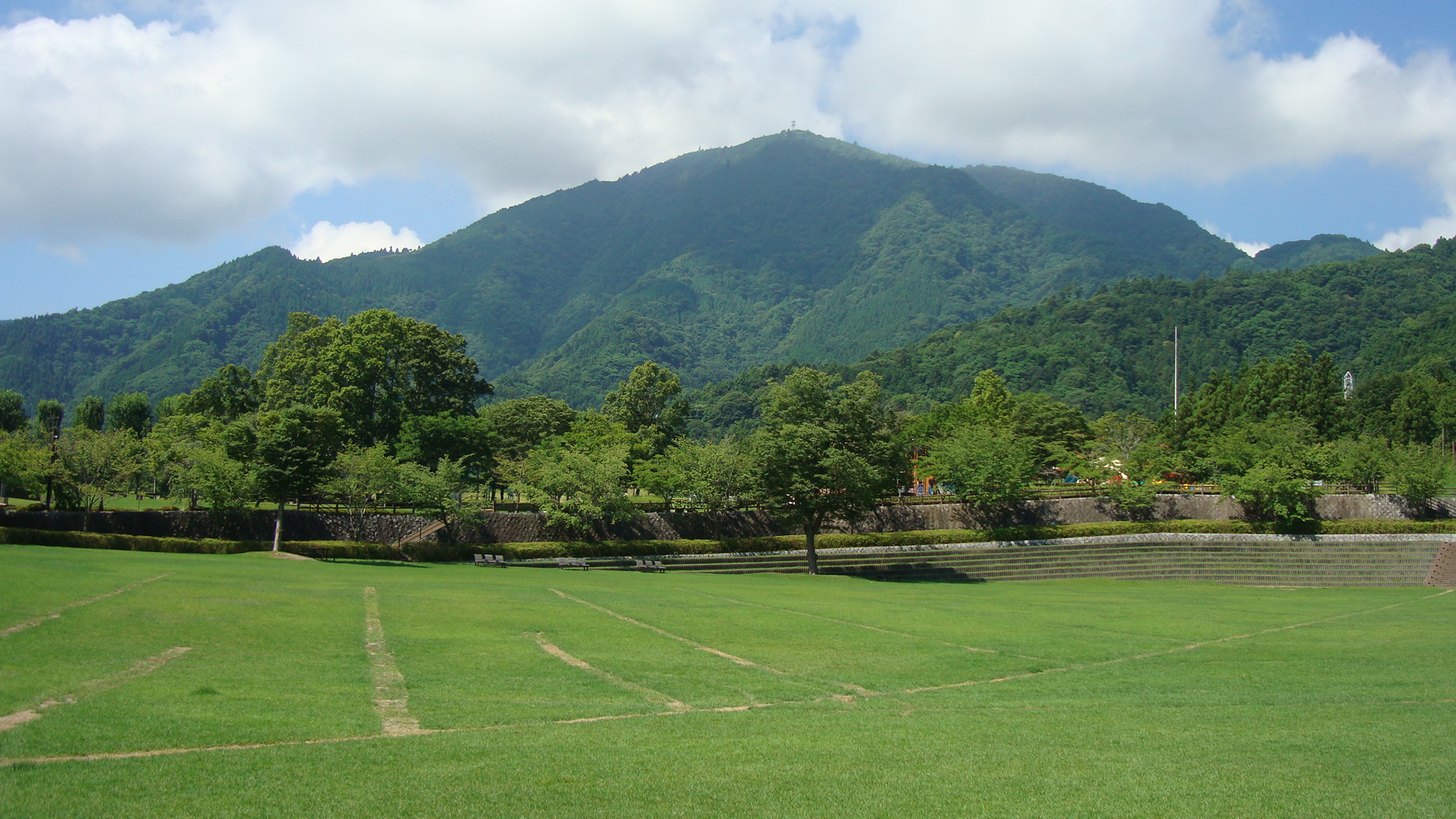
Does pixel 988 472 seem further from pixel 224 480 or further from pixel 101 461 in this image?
pixel 101 461

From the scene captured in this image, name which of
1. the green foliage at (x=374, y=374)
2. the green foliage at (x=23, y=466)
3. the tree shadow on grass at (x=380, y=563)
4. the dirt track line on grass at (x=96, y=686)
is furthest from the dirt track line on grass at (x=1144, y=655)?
the green foliage at (x=23, y=466)

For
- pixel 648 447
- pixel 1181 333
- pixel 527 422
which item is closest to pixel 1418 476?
pixel 648 447

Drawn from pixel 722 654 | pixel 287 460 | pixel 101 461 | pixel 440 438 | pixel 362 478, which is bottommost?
pixel 722 654

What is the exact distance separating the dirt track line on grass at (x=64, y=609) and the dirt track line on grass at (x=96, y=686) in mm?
A: 2562

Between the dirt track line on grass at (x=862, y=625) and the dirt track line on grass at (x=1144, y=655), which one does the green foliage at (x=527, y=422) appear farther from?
the dirt track line on grass at (x=1144, y=655)

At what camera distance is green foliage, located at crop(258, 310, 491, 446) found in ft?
173

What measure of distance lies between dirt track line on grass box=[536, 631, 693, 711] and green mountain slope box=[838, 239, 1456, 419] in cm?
11782

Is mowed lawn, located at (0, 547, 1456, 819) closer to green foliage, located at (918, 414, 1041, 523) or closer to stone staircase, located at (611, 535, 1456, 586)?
stone staircase, located at (611, 535, 1456, 586)

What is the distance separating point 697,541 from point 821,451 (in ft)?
28.2

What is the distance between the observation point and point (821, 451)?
40.7 meters

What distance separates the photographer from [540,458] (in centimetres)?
5288

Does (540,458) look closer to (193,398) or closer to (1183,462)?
(193,398)

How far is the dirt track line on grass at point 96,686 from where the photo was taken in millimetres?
9898

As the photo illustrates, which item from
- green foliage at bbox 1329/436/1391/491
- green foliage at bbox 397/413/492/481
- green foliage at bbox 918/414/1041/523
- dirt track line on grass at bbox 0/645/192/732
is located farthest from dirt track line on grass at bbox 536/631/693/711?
green foliage at bbox 1329/436/1391/491
